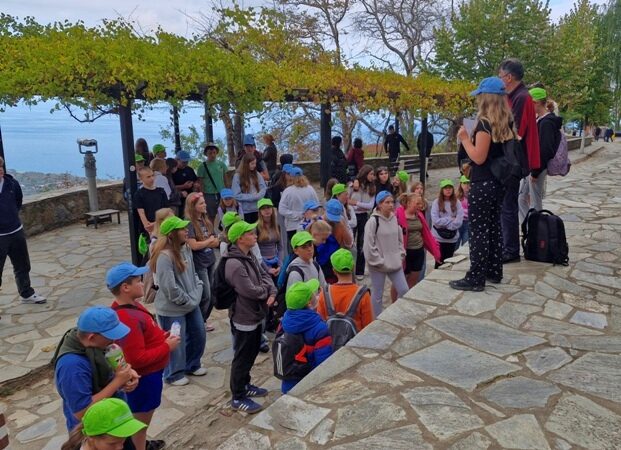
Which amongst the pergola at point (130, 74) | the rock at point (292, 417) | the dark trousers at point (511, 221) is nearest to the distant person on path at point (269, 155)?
the pergola at point (130, 74)

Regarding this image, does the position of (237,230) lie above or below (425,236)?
above

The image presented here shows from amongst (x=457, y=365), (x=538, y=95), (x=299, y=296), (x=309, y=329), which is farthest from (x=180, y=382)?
(x=538, y=95)

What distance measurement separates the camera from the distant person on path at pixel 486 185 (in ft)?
13.5

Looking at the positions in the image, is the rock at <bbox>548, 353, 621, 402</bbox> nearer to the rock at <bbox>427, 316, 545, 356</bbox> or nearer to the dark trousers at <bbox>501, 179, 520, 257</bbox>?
the rock at <bbox>427, 316, 545, 356</bbox>

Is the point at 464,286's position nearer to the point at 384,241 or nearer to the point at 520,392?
the point at 384,241

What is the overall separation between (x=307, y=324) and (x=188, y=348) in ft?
5.46

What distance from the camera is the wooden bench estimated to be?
1064 cm

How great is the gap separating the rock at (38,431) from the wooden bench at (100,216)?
6.97 meters

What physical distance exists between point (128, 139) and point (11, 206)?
1.85m

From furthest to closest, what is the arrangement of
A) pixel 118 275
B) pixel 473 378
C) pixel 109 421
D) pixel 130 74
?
pixel 130 74
pixel 473 378
pixel 118 275
pixel 109 421

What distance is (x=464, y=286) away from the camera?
15.8ft

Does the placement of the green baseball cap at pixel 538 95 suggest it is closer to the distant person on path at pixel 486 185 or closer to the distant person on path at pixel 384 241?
the distant person on path at pixel 486 185

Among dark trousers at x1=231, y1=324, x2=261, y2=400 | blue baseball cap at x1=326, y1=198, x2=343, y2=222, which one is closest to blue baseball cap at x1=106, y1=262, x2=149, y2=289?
dark trousers at x1=231, y1=324, x2=261, y2=400

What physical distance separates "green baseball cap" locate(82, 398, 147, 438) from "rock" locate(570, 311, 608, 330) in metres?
3.60
